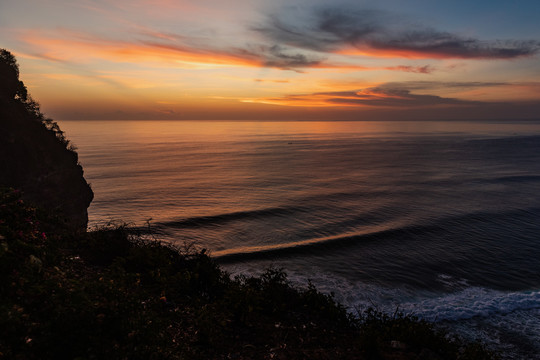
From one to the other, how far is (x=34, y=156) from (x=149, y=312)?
2581 cm

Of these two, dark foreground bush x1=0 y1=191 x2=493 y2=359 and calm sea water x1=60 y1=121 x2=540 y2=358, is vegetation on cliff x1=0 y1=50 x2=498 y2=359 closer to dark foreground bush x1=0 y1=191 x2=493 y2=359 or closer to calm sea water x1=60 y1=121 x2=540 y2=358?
dark foreground bush x1=0 y1=191 x2=493 y2=359

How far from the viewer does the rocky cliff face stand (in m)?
24.5

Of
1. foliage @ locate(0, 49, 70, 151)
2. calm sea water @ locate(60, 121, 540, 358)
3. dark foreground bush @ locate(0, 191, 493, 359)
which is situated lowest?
calm sea water @ locate(60, 121, 540, 358)

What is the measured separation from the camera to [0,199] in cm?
1041

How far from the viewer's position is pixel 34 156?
85.0ft

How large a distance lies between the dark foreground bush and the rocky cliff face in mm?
15604

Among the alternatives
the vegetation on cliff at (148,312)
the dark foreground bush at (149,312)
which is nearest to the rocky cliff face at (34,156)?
the vegetation on cliff at (148,312)

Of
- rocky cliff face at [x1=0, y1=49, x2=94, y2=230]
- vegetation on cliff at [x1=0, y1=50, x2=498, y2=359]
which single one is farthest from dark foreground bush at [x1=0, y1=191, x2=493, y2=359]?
rocky cliff face at [x1=0, y1=49, x2=94, y2=230]

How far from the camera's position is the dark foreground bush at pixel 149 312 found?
6.04 metres

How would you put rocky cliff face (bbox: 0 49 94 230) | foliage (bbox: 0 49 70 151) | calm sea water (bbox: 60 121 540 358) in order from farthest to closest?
foliage (bbox: 0 49 70 151), rocky cliff face (bbox: 0 49 94 230), calm sea water (bbox: 60 121 540 358)

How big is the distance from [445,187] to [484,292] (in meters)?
34.7

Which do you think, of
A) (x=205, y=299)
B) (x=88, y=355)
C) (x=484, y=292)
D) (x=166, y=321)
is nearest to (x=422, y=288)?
(x=484, y=292)

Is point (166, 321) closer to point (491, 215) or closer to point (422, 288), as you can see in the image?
point (422, 288)

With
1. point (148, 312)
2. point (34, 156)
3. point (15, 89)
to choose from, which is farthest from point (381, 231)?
point (15, 89)
